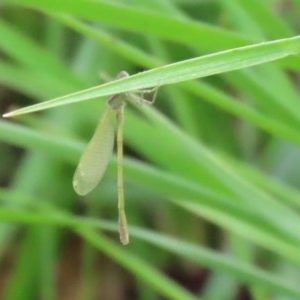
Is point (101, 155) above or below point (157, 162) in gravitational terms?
below

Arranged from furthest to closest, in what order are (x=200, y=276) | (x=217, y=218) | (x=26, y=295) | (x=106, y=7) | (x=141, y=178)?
(x=200, y=276) → (x=26, y=295) → (x=217, y=218) → (x=141, y=178) → (x=106, y=7)

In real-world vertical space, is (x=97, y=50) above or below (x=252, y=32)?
above

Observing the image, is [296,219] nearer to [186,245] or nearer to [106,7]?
[186,245]

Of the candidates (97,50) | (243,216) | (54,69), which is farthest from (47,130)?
(243,216)

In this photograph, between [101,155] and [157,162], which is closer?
[101,155]

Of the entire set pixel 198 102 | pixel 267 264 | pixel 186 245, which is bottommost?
pixel 186 245

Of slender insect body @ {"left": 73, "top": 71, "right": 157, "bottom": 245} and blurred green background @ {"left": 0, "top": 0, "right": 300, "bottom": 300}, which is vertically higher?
blurred green background @ {"left": 0, "top": 0, "right": 300, "bottom": 300}

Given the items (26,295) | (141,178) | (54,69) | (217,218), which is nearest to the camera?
(141,178)

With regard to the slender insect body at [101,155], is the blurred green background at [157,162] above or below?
above
